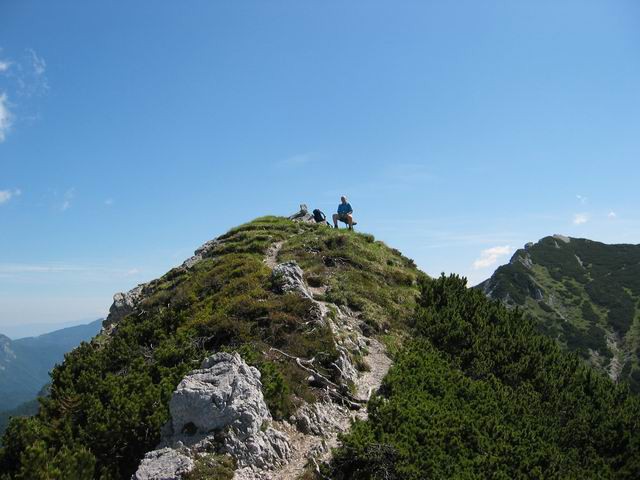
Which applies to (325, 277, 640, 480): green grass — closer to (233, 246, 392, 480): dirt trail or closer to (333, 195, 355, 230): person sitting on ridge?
(233, 246, 392, 480): dirt trail

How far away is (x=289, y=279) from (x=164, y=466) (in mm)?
12089

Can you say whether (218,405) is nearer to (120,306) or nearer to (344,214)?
(120,306)

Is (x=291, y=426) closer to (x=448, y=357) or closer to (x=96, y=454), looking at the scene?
(x=96, y=454)

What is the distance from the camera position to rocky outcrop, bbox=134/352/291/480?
11.6m

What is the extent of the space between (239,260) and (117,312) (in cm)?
1077

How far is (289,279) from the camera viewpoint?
72.9 feet

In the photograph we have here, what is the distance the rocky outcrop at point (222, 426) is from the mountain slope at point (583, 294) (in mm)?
73183

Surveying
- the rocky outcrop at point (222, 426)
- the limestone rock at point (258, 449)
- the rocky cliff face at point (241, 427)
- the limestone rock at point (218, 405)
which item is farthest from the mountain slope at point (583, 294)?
the limestone rock at point (218, 405)

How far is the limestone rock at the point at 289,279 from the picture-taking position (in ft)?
70.8

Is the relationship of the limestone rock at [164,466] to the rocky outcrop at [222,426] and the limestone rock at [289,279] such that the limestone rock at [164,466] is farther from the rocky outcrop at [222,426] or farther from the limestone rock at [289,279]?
the limestone rock at [289,279]

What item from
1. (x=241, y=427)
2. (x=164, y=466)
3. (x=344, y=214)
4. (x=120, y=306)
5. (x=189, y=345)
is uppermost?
(x=344, y=214)

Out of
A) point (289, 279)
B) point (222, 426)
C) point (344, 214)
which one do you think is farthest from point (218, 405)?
point (344, 214)

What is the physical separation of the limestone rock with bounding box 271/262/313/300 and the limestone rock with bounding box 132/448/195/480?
10.5 meters

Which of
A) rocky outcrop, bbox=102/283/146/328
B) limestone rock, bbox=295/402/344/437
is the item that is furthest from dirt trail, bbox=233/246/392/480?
rocky outcrop, bbox=102/283/146/328
